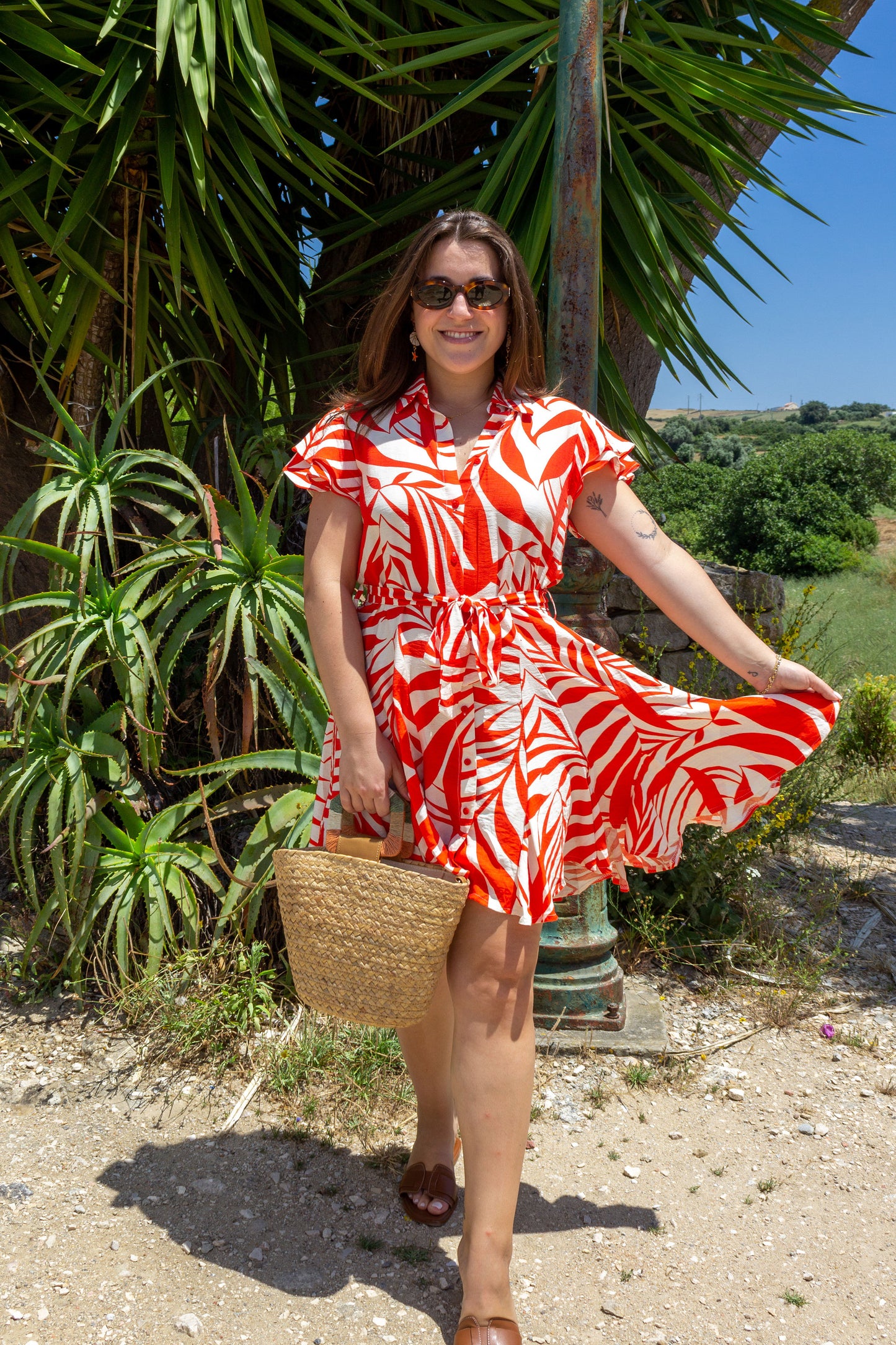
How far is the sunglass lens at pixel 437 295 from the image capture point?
185cm

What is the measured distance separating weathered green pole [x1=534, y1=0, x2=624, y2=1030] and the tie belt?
3.12 ft

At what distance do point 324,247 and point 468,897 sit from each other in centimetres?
272

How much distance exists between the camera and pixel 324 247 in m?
3.71

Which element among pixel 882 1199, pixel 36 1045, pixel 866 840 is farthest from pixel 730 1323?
pixel 866 840

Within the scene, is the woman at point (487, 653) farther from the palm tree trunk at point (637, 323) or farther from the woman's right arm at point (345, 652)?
the palm tree trunk at point (637, 323)

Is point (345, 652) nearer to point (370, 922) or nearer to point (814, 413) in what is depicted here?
point (370, 922)

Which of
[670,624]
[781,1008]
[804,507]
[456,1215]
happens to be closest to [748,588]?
[670,624]

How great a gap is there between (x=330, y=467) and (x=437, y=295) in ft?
1.17

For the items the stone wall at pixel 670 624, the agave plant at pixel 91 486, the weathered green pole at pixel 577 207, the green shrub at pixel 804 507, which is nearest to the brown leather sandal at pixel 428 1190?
the agave plant at pixel 91 486

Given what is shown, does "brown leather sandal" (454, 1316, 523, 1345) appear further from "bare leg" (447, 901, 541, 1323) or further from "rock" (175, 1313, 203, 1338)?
"rock" (175, 1313, 203, 1338)

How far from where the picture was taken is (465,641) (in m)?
1.81

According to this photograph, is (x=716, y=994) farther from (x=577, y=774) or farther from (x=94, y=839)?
(x=94, y=839)

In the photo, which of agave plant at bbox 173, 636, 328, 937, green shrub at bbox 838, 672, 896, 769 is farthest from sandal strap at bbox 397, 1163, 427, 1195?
green shrub at bbox 838, 672, 896, 769

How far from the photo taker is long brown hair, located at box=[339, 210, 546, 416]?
1.90 meters
